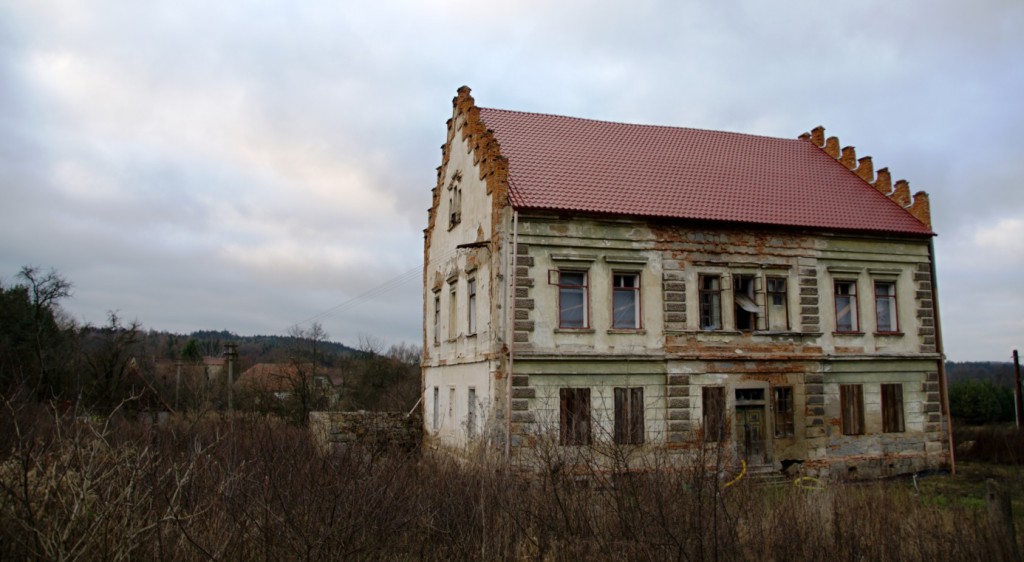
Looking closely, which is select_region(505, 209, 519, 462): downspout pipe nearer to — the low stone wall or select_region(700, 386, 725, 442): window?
the low stone wall

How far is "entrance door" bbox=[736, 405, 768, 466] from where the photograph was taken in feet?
71.9

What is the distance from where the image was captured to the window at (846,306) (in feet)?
78.4

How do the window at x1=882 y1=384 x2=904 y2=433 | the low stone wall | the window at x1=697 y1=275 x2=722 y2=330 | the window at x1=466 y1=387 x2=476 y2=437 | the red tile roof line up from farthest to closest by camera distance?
the window at x1=882 y1=384 x2=904 y2=433
the low stone wall
the window at x1=697 y1=275 x2=722 y2=330
the red tile roof
the window at x1=466 y1=387 x2=476 y2=437

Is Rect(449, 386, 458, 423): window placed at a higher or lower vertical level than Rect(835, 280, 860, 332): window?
lower

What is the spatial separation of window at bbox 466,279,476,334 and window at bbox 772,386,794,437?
30.1ft

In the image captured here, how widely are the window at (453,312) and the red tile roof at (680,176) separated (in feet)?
16.7

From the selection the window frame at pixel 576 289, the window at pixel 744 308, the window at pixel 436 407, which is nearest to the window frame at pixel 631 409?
the window frame at pixel 576 289

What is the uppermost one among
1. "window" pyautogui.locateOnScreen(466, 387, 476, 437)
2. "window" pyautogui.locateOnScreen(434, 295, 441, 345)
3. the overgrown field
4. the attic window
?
the attic window

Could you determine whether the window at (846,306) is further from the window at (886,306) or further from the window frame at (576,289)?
the window frame at (576,289)

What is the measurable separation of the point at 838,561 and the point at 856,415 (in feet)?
50.0

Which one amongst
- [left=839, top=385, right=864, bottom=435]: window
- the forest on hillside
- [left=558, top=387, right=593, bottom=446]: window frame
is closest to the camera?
[left=558, top=387, right=593, bottom=446]: window frame

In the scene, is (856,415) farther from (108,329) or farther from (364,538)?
(108,329)

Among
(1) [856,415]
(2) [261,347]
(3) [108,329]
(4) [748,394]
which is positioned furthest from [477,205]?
(2) [261,347]

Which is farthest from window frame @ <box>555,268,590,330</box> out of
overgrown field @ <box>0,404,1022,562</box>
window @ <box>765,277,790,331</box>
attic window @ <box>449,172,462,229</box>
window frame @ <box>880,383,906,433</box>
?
window frame @ <box>880,383,906,433</box>
